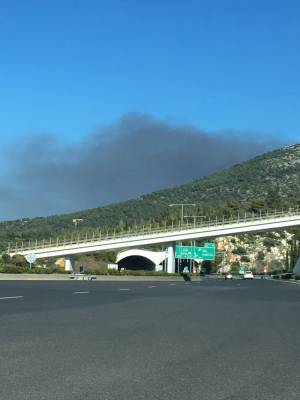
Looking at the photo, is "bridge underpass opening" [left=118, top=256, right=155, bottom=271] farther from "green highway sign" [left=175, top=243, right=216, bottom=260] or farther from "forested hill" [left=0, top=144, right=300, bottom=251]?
"green highway sign" [left=175, top=243, right=216, bottom=260]

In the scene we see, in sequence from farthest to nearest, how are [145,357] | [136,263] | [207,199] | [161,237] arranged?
[207,199], [136,263], [161,237], [145,357]

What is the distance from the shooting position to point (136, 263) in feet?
472

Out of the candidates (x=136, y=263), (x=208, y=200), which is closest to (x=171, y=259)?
(x=136, y=263)

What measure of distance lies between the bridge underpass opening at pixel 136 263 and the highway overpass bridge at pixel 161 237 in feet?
132

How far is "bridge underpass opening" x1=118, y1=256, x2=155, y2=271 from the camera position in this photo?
456 feet

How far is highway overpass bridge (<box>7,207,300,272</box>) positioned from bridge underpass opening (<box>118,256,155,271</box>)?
40364 millimetres

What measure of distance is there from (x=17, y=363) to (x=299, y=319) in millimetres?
10625

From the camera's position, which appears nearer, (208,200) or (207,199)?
(208,200)

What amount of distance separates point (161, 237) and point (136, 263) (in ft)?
158

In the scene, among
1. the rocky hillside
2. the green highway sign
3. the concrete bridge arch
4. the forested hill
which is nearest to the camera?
the green highway sign

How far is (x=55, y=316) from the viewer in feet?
53.3

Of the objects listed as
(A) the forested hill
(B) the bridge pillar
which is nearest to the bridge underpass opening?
(A) the forested hill

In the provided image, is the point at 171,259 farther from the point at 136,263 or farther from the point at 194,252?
the point at 136,263

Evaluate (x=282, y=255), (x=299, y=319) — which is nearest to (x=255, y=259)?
(x=282, y=255)
